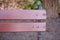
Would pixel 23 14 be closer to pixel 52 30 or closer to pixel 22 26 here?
pixel 22 26

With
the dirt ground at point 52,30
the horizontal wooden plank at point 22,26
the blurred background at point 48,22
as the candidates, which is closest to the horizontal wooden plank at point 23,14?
the horizontal wooden plank at point 22,26

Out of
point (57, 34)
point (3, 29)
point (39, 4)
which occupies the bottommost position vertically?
point (57, 34)

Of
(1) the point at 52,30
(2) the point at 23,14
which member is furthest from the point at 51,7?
(2) the point at 23,14

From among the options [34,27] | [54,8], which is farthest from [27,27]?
[54,8]

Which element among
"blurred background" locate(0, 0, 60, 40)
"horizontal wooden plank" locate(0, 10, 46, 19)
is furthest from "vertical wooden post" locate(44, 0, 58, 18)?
"horizontal wooden plank" locate(0, 10, 46, 19)

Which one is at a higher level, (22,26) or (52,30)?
(22,26)

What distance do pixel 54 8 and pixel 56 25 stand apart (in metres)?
0.25

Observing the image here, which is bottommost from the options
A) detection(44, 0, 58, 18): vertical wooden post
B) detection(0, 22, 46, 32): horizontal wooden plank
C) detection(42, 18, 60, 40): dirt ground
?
detection(42, 18, 60, 40): dirt ground

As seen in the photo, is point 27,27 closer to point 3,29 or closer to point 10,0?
point 3,29

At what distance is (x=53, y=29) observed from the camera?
2.24 metres

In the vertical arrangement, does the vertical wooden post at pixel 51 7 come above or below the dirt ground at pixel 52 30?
above

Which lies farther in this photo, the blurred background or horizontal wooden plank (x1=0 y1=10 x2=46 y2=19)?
the blurred background

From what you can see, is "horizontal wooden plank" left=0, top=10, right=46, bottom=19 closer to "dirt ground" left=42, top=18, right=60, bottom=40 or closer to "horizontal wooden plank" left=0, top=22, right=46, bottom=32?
"horizontal wooden plank" left=0, top=22, right=46, bottom=32

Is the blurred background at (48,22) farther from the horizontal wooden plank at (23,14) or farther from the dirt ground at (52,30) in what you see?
the horizontal wooden plank at (23,14)
